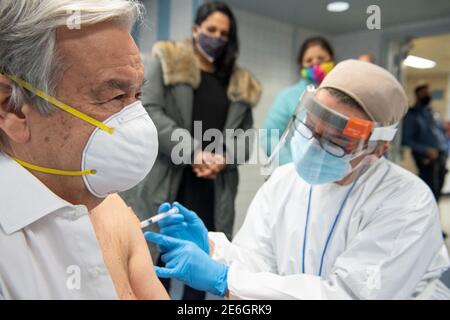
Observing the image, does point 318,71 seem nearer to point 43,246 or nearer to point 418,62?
point 418,62

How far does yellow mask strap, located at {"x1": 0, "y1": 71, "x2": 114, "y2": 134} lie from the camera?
1.83 ft

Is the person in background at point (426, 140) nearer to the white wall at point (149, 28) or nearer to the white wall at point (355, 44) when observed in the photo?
the white wall at point (355, 44)

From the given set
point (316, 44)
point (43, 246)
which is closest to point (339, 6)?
point (316, 44)

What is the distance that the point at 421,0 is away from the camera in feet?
3.11

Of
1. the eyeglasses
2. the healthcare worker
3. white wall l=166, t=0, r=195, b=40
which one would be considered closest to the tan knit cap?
the healthcare worker

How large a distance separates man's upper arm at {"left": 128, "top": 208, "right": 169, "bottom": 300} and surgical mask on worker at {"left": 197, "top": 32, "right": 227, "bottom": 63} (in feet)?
1.43

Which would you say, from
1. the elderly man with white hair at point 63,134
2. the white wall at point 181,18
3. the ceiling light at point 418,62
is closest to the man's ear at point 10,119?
the elderly man with white hair at point 63,134

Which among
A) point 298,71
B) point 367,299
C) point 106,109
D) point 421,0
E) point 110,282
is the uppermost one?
point 421,0

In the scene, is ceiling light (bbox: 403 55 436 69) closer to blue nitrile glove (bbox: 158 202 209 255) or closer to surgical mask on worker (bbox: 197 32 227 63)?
surgical mask on worker (bbox: 197 32 227 63)

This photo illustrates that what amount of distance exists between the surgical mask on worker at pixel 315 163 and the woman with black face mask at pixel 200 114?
0.14 meters

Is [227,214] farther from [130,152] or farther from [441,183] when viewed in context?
[441,183]

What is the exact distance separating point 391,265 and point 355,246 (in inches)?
3.7

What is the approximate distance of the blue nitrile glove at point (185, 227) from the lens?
870mm

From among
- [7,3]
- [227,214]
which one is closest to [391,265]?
[227,214]
